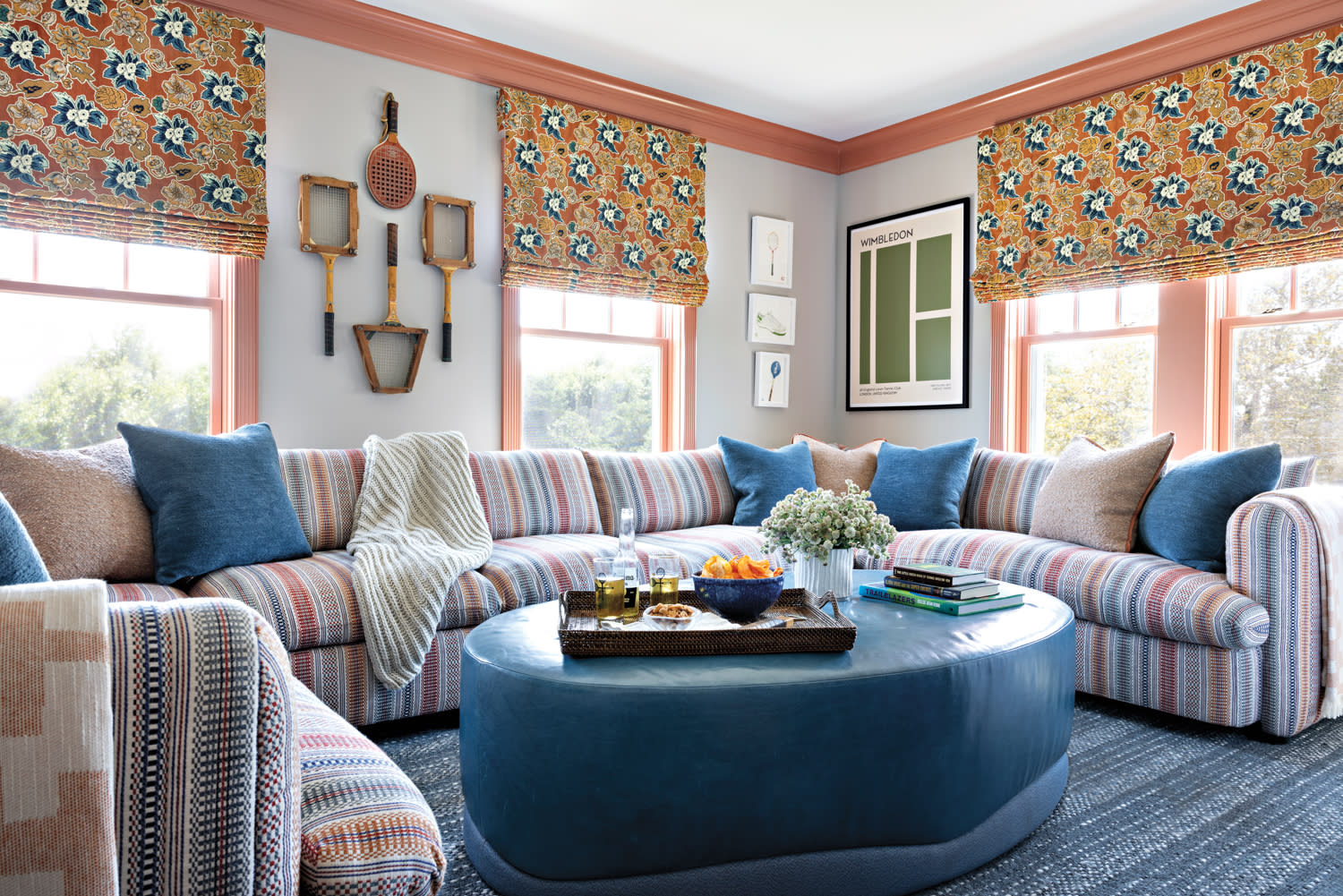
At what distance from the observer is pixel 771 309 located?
4945mm

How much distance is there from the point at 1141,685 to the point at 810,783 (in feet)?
6.03

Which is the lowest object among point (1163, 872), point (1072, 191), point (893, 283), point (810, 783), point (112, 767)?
point (1163, 872)

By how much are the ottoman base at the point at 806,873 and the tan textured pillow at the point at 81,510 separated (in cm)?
143

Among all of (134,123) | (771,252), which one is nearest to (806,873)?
(134,123)

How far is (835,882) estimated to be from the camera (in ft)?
5.10

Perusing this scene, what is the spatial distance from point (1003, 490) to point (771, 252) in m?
1.94

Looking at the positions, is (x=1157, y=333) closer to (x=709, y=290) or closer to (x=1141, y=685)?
(x=1141, y=685)

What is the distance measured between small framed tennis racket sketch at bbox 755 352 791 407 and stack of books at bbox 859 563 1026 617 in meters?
2.67

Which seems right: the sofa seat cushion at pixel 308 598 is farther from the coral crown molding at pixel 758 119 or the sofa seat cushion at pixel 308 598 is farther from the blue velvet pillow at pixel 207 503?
the coral crown molding at pixel 758 119

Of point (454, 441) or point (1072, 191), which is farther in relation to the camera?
point (1072, 191)

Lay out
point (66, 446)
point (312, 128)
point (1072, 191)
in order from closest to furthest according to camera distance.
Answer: point (66, 446)
point (312, 128)
point (1072, 191)

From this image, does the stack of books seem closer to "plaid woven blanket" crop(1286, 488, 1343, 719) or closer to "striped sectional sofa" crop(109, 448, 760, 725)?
"striped sectional sofa" crop(109, 448, 760, 725)

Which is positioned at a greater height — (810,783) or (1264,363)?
(1264,363)

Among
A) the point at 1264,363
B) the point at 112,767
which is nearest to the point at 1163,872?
the point at 112,767
